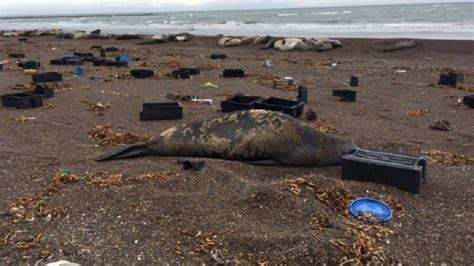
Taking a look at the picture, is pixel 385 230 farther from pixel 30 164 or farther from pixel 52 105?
pixel 52 105

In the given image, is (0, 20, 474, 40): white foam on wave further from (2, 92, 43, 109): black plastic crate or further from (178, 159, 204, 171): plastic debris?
(178, 159, 204, 171): plastic debris

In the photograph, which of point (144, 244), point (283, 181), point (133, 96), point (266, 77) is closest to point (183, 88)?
point (133, 96)

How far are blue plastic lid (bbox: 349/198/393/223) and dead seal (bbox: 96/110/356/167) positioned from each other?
1176mm

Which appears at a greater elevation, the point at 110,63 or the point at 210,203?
the point at 110,63

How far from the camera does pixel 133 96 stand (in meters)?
10.8

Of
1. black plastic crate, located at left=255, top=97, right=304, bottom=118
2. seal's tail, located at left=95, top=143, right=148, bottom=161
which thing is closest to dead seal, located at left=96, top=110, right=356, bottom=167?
seal's tail, located at left=95, top=143, right=148, bottom=161

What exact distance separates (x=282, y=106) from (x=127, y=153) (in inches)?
115

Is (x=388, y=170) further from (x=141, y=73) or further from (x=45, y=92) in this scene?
(x=141, y=73)

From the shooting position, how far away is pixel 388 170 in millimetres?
4801

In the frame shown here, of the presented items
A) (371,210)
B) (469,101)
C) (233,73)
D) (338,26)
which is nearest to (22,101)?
(233,73)

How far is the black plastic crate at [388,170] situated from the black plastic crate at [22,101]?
648cm

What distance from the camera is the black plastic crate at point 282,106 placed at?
7689mm

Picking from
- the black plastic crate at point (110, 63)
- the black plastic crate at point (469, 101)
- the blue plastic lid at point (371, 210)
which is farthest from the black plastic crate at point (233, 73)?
the blue plastic lid at point (371, 210)

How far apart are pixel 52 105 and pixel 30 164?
419cm
